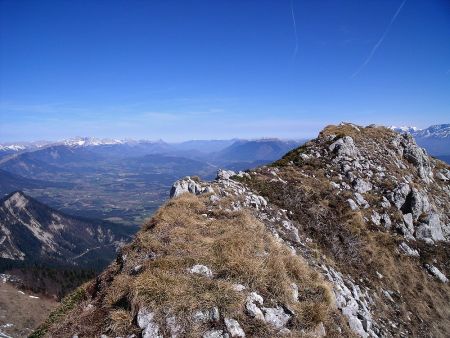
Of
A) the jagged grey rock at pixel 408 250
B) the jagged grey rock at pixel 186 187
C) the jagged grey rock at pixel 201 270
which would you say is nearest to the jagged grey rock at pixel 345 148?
the jagged grey rock at pixel 408 250

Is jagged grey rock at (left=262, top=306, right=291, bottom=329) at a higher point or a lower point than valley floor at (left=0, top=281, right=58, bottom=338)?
higher

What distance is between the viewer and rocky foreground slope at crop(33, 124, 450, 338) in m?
11.2

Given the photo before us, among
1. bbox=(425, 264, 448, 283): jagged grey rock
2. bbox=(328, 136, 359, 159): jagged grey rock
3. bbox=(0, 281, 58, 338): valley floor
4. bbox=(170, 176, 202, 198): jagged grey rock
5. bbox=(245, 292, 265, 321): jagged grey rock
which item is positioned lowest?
bbox=(0, 281, 58, 338): valley floor

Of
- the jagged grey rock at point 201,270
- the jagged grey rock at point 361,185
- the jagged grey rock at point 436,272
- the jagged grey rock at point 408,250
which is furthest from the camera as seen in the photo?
the jagged grey rock at point 361,185

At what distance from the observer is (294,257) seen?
14.9 m

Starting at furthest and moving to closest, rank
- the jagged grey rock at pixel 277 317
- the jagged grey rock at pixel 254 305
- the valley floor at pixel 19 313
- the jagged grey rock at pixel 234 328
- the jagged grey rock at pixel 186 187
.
Answer: the valley floor at pixel 19 313, the jagged grey rock at pixel 186 187, the jagged grey rock at pixel 277 317, the jagged grey rock at pixel 254 305, the jagged grey rock at pixel 234 328

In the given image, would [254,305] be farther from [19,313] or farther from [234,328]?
[19,313]

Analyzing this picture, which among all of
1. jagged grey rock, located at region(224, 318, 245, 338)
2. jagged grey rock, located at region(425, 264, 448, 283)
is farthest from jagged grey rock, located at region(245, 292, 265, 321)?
jagged grey rock, located at region(425, 264, 448, 283)

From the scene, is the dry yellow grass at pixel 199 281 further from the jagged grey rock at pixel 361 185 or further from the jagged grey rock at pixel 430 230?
the jagged grey rock at pixel 430 230

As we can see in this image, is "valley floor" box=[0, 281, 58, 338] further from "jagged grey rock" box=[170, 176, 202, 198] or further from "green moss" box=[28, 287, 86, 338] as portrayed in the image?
"green moss" box=[28, 287, 86, 338]

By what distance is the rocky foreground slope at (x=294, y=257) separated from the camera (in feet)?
36.9

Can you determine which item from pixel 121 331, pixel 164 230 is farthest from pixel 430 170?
pixel 121 331

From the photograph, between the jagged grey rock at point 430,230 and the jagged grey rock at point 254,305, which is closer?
the jagged grey rock at point 254,305

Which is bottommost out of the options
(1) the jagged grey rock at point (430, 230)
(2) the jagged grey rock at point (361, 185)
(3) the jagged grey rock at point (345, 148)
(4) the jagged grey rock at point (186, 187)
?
(1) the jagged grey rock at point (430, 230)
